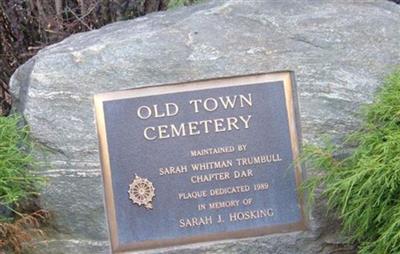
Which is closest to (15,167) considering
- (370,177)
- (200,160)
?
(200,160)

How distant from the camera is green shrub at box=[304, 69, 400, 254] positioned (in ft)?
10.5

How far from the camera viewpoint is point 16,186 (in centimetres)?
348

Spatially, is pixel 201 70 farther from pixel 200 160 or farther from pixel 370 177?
pixel 370 177

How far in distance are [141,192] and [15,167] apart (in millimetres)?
554

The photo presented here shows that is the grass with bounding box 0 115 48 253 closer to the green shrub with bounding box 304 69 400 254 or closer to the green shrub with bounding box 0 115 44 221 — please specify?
the green shrub with bounding box 0 115 44 221

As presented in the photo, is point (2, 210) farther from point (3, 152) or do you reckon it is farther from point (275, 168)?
point (275, 168)

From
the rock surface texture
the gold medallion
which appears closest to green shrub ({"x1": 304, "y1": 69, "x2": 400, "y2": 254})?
the rock surface texture

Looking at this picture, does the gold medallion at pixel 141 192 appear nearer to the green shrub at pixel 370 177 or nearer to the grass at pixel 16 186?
the grass at pixel 16 186

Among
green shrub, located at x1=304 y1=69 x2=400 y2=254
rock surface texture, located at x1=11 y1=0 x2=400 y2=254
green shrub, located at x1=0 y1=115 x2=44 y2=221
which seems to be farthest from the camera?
rock surface texture, located at x1=11 y1=0 x2=400 y2=254

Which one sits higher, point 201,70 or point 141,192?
point 201,70

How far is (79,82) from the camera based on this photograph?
3676 millimetres

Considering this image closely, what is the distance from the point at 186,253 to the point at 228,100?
0.70 m

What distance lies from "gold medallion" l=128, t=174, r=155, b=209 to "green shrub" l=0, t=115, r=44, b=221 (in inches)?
15.5

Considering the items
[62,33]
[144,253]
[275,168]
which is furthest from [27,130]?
[62,33]
